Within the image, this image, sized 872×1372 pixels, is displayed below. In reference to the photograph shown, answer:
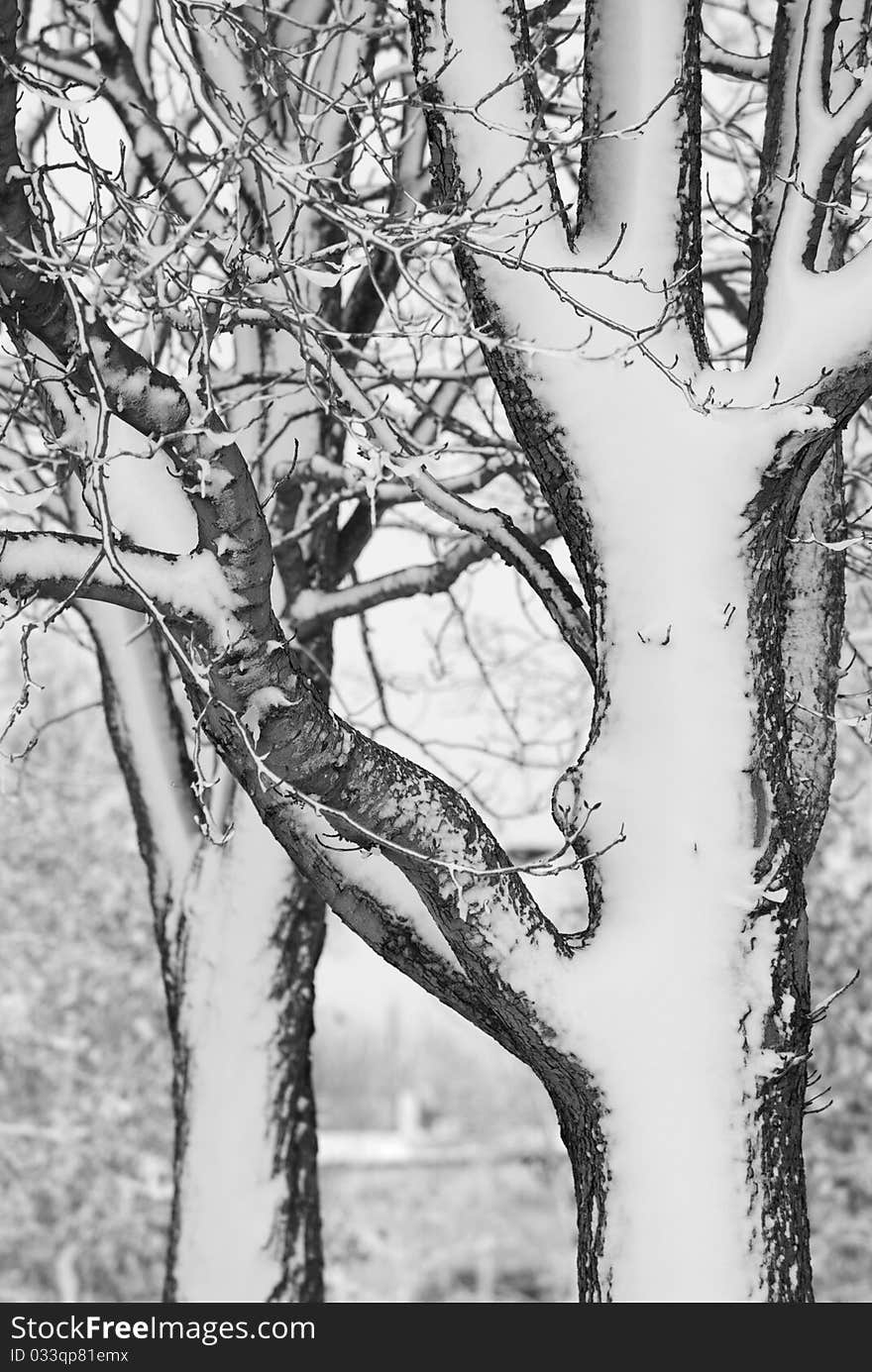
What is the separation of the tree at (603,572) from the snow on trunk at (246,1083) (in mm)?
1867

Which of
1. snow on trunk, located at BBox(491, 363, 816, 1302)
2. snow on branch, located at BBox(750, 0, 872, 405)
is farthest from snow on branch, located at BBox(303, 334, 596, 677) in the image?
snow on branch, located at BBox(750, 0, 872, 405)

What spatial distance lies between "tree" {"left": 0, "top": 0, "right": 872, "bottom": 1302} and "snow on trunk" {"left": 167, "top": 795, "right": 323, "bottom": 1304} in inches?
73.5

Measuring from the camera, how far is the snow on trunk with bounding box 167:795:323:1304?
5113 mm

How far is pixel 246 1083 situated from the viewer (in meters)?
5.22

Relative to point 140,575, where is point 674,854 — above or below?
below

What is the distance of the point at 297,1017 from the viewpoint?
536cm

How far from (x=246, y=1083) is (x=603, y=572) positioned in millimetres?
2759

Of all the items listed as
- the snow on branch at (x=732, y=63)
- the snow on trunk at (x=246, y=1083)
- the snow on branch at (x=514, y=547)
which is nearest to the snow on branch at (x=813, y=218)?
the snow on branch at (x=514, y=547)

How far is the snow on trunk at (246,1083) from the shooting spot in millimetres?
5113

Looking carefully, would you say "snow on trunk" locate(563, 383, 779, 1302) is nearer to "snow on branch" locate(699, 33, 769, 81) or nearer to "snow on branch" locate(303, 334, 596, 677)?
"snow on branch" locate(303, 334, 596, 677)

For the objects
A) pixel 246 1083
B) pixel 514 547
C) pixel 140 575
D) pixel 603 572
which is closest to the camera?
pixel 140 575

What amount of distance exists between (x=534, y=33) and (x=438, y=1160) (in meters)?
25.6

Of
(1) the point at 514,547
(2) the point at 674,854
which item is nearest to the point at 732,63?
(1) the point at 514,547

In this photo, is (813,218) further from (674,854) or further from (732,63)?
(732,63)
